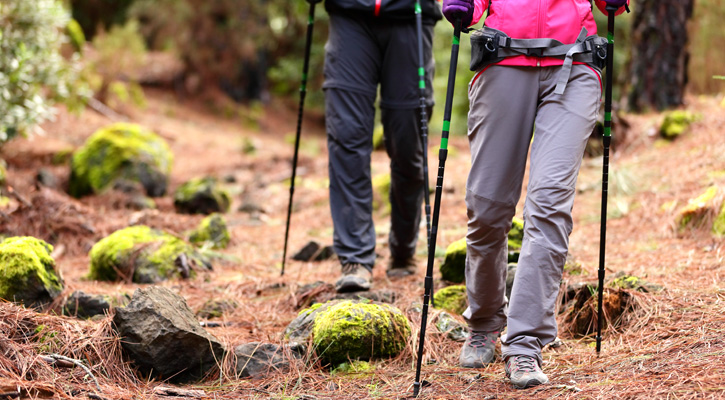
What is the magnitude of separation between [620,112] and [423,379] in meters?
6.53

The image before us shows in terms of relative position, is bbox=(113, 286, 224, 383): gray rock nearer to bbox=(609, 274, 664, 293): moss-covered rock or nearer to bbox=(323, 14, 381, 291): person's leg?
bbox=(323, 14, 381, 291): person's leg

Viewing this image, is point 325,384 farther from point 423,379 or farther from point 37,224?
point 37,224

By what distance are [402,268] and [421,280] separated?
13.0 inches

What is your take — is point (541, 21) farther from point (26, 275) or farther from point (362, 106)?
point (26, 275)

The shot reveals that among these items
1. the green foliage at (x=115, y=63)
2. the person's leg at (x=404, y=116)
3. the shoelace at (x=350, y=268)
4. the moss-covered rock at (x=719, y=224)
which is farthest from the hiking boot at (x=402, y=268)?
the green foliage at (x=115, y=63)

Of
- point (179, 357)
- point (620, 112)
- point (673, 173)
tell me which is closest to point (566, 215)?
point (179, 357)

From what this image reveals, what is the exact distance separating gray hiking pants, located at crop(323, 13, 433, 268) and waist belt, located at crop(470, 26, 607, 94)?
148cm

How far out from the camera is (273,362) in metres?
2.93

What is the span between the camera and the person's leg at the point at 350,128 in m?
4.12

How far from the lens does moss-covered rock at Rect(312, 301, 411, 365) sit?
292 centimetres

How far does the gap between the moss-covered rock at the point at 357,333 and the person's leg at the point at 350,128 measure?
1.04m

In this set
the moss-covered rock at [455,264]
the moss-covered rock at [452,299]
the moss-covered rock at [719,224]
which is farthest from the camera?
the moss-covered rock at [719,224]

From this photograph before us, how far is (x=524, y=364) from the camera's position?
2.52 metres

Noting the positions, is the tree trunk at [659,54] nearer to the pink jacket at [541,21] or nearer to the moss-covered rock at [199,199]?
the moss-covered rock at [199,199]
